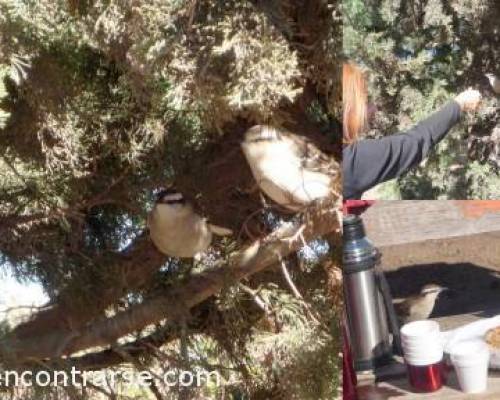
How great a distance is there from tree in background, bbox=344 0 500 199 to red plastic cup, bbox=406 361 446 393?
11cm

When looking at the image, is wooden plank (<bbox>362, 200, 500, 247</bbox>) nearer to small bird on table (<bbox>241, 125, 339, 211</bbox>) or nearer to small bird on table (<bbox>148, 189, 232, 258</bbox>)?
small bird on table (<bbox>241, 125, 339, 211</bbox>)

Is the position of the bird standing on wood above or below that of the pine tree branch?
above

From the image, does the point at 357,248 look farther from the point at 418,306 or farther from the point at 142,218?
the point at 142,218

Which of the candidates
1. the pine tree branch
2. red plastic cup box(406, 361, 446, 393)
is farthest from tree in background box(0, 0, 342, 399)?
red plastic cup box(406, 361, 446, 393)

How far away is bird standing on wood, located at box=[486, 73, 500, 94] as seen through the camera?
44cm

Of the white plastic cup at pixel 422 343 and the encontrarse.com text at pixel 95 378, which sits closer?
the white plastic cup at pixel 422 343

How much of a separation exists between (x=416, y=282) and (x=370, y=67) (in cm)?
14

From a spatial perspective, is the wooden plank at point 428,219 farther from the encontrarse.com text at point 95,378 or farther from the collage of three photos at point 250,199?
the encontrarse.com text at point 95,378

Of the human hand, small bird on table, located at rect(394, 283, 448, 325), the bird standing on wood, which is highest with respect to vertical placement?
the bird standing on wood

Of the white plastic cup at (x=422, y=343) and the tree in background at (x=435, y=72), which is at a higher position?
the tree in background at (x=435, y=72)

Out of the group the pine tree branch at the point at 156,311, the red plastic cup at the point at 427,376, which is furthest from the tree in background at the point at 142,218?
the red plastic cup at the point at 427,376

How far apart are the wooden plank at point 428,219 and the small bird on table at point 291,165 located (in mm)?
41

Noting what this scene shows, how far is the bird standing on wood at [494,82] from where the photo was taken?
44 cm

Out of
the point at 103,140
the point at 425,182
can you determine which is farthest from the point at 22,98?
the point at 425,182
